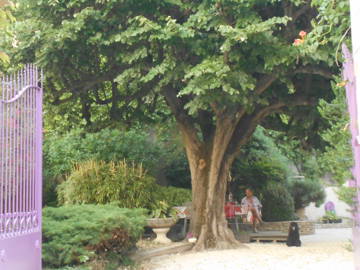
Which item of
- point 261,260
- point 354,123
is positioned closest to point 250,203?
point 261,260

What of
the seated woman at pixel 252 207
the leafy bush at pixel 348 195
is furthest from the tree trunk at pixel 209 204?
the leafy bush at pixel 348 195

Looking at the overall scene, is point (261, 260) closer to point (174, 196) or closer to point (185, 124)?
point (185, 124)

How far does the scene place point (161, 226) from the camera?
509 inches

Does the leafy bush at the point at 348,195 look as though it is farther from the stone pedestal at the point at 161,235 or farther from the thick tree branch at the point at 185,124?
the thick tree branch at the point at 185,124

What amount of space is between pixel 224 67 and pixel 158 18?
2.34 metres

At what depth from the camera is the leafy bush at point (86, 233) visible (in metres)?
8.49

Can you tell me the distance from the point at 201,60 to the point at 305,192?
14.1 m

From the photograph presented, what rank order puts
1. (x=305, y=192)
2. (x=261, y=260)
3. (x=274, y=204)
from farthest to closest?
(x=305, y=192), (x=274, y=204), (x=261, y=260)

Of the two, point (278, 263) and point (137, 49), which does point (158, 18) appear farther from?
point (278, 263)

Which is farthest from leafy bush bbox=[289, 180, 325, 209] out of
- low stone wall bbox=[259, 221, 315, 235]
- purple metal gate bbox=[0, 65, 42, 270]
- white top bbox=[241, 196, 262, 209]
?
purple metal gate bbox=[0, 65, 42, 270]

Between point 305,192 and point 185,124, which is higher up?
point 185,124

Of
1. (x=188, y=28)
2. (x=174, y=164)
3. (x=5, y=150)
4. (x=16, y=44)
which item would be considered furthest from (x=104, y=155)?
(x=5, y=150)

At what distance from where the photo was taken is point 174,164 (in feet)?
57.9

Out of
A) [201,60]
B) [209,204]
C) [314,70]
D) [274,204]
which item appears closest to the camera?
[201,60]
